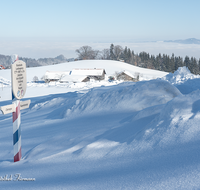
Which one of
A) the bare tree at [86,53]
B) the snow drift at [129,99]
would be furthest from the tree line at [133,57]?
the snow drift at [129,99]

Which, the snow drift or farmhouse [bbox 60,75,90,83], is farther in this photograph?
farmhouse [bbox 60,75,90,83]

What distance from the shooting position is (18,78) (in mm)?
4148

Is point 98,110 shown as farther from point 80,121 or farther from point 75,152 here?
point 75,152

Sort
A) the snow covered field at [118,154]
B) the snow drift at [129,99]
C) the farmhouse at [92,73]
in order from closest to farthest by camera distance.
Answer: the snow covered field at [118,154], the snow drift at [129,99], the farmhouse at [92,73]

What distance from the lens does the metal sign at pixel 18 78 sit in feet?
13.3

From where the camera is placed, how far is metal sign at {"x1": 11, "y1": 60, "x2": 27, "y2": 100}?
13.3 feet

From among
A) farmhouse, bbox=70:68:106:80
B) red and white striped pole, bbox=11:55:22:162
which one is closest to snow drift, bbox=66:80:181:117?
red and white striped pole, bbox=11:55:22:162


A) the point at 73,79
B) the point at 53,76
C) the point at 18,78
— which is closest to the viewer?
the point at 18,78

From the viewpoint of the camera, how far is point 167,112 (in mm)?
3658

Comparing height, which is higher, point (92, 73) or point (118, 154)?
point (118, 154)

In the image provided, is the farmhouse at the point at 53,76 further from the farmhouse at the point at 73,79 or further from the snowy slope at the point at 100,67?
the snowy slope at the point at 100,67

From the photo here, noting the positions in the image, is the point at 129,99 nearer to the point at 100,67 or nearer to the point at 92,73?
the point at 92,73
